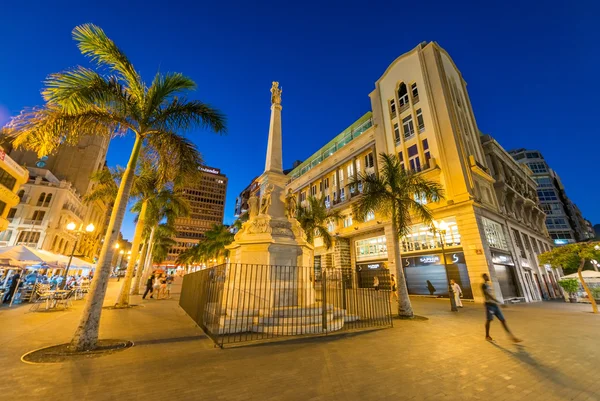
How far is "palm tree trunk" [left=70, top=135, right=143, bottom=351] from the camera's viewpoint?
573 centimetres

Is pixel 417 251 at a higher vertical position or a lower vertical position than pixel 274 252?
higher

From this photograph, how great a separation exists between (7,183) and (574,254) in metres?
46.4

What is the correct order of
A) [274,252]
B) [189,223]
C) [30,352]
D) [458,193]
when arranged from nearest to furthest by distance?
[30,352]
[274,252]
[458,193]
[189,223]

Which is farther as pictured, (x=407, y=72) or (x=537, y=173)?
(x=537, y=173)

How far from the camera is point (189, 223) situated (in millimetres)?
104000

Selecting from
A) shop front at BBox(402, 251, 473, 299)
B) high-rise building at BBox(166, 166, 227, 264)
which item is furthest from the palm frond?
high-rise building at BBox(166, 166, 227, 264)

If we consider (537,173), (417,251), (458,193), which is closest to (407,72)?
(458,193)

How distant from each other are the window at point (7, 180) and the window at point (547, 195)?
81.3m

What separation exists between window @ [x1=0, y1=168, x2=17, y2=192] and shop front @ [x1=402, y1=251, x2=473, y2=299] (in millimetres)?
36921

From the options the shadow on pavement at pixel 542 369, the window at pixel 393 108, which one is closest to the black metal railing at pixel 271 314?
the shadow on pavement at pixel 542 369

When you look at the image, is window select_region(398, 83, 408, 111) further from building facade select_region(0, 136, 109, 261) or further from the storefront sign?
building facade select_region(0, 136, 109, 261)

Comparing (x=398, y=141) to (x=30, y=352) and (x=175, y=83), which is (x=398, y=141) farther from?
(x=30, y=352)

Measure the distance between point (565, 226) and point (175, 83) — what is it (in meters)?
71.2

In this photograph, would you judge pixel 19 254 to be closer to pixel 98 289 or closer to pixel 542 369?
pixel 98 289
